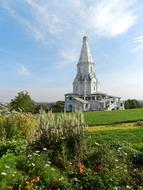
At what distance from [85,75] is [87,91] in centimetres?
502

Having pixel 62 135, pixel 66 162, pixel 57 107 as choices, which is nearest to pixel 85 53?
pixel 57 107

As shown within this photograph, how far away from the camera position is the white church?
88244 mm

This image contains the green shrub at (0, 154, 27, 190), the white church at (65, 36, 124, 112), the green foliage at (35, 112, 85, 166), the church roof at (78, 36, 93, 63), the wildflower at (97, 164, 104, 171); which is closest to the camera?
the green shrub at (0, 154, 27, 190)

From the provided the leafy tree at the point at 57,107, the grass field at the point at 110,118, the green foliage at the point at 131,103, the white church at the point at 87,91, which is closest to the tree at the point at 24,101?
the leafy tree at the point at 57,107

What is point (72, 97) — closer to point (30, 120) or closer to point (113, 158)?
point (30, 120)

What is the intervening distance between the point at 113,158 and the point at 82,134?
1.09 meters

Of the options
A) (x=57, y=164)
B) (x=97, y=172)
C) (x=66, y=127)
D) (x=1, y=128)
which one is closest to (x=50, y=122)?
(x=66, y=127)

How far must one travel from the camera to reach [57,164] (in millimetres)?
7672

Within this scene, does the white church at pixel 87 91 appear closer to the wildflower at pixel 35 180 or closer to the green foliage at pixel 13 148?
the green foliage at pixel 13 148

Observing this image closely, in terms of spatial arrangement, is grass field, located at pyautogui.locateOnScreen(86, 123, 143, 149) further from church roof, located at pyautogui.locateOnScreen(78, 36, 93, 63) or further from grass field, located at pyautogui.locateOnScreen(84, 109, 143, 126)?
church roof, located at pyautogui.locateOnScreen(78, 36, 93, 63)

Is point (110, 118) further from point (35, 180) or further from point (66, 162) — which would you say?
point (35, 180)

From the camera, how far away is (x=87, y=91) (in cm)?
10062

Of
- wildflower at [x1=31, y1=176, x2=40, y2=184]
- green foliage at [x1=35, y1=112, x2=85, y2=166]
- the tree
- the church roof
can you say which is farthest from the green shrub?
the church roof

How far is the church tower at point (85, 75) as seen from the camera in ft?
316
